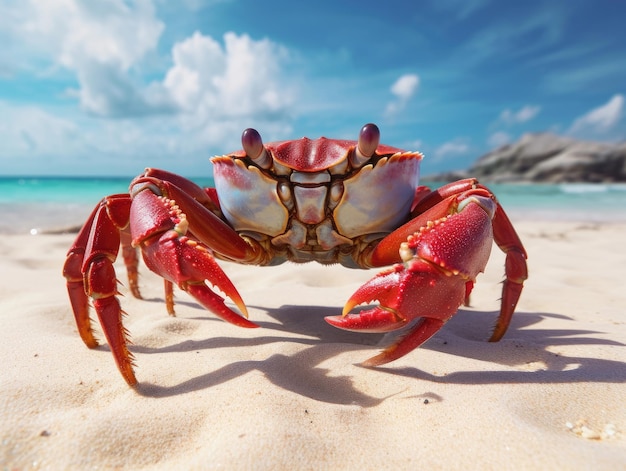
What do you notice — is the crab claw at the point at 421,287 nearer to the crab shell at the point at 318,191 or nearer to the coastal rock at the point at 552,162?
the crab shell at the point at 318,191

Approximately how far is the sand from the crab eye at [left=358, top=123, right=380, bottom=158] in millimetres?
1077

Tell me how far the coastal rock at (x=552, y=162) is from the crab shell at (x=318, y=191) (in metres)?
46.4

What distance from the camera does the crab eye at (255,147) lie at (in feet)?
7.52

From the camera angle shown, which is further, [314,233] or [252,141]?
[314,233]

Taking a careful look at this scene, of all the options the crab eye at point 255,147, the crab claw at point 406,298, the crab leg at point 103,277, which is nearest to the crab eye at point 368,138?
the crab eye at point 255,147

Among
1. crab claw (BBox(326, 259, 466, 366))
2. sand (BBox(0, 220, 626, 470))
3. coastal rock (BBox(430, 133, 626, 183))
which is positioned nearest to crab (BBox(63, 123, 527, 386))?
crab claw (BBox(326, 259, 466, 366))

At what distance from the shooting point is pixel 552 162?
145 feet

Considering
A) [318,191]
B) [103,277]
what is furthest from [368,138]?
[103,277]

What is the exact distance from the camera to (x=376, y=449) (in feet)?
4.51

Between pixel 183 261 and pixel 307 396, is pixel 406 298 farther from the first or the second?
pixel 183 261

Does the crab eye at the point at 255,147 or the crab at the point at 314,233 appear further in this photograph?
the crab eye at the point at 255,147

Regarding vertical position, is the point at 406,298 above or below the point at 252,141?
below

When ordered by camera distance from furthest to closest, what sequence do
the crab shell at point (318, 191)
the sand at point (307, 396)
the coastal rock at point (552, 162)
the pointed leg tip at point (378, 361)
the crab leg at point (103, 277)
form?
Answer: the coastal rock at point (552, 162), the crab shell at point (318, 191), the crab leg at point (103, 277), the pointed leg tip at point (378, 361), the sand at point (307, 396)

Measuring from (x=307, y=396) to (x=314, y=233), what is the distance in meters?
1.03
